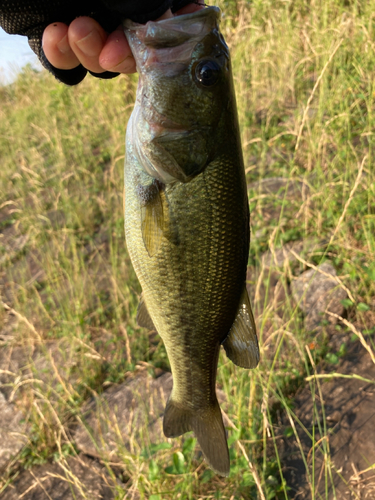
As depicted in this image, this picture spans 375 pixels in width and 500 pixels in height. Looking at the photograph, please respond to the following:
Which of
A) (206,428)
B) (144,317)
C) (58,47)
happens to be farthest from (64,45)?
(206,428)

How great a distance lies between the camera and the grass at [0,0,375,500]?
6.61 ft

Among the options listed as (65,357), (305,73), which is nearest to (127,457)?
(65,357)

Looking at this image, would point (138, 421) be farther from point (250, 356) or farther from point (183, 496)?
point (250, 356)

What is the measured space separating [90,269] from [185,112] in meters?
3.12

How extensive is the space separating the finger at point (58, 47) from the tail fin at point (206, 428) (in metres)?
1.43

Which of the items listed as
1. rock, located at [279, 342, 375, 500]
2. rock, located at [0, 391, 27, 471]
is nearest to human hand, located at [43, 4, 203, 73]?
rock, located at [279, 342, 375, 500]

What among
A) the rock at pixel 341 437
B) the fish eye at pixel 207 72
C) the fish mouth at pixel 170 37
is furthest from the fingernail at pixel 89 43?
the rock at pixel 341 437

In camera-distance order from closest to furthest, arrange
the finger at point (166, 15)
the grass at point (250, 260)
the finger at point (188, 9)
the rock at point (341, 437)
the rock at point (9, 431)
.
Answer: the finger at point (166, 15) → the finger at point (188, 9) → the rock at point (341, 437) → the grass at point (250, 260) → the rock at point (9, 431)

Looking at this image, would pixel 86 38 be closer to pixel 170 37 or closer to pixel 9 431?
pixel 170 37

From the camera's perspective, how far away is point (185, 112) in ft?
3.92

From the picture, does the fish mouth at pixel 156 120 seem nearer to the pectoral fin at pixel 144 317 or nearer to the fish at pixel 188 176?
the fish at pixel 188 176

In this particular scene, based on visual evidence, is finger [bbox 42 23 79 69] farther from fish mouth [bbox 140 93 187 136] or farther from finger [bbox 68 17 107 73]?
fish mouth [bbox 140 93 187 136]

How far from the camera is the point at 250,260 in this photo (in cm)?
331

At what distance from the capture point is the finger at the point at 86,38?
1.24 m
